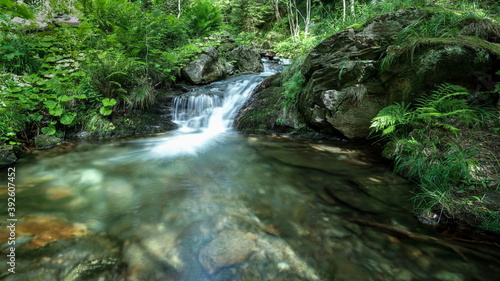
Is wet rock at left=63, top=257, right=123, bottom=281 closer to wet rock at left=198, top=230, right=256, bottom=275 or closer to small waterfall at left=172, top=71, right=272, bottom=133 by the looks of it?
wet rock at left=198, top=230, right=256, bottom=275

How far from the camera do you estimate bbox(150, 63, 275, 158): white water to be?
5.39 metres

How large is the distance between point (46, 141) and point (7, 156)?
108 cm

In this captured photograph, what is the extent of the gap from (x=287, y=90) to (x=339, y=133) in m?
1.75

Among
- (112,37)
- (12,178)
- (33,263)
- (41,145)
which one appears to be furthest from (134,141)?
(33,263)

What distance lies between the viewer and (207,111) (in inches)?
256

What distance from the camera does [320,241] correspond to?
1738 millimetres

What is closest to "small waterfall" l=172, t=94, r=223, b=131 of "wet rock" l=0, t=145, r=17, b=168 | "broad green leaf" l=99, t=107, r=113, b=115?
"broad green leaf" l=99, t=107, r=113, b=115

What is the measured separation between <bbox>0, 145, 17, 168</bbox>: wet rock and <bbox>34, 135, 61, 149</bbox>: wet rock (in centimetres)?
78

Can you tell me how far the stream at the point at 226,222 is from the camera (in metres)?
1.47

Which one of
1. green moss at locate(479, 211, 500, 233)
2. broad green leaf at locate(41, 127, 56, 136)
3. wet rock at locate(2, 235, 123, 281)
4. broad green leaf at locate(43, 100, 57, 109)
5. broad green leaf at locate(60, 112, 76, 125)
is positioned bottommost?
wet rock at locate(2, 235, 123, 281)

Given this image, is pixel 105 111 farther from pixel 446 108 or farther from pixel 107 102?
pixel 446 108

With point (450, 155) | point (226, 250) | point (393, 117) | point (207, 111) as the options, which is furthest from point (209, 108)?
point (450, 155)

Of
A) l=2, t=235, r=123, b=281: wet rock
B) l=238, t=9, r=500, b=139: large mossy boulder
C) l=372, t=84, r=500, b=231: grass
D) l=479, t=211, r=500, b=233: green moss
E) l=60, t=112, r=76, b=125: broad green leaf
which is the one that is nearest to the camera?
l=2, t=235, r=123, b=281: wet rock

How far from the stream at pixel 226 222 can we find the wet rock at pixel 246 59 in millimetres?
6853
